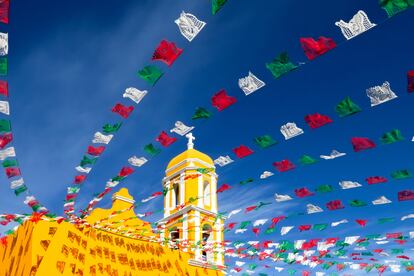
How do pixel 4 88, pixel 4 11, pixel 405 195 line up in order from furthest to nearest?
pixel 405 195 < pixel 4 88 < pixel 4 11

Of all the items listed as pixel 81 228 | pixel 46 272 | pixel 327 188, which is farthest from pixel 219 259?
pixel 327 188

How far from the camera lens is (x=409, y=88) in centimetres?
565

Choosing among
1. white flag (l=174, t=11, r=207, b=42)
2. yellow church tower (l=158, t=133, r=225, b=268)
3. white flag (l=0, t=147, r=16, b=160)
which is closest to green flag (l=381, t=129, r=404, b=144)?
white flag (l=174, t=11, r=207, b=42)

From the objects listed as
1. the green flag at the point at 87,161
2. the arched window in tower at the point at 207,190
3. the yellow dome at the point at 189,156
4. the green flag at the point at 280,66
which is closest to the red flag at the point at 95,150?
the green flag at the point at 87,161

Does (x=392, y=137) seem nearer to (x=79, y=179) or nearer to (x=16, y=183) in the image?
(x=79, y=179)

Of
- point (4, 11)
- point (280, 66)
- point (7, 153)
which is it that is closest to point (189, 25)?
point (280, 66)

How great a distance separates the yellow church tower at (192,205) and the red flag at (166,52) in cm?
1339

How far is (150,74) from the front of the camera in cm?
570

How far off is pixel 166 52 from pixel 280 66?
166cm

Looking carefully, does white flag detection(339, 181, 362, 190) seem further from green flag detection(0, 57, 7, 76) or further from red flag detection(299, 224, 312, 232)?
green flag detection(0, 57, 7, 76)

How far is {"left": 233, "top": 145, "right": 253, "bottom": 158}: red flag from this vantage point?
8000mm

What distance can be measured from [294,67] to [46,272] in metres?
9.00

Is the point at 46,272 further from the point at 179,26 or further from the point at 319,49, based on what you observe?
the point at 319,49

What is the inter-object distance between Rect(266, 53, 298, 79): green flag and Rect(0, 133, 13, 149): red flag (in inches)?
204
